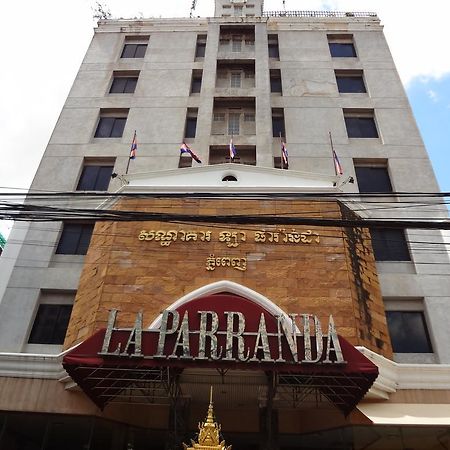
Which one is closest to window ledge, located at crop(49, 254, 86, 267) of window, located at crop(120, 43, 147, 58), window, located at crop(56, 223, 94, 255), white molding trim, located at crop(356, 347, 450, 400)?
A: window, located at crop(56, 223, 94, 255)

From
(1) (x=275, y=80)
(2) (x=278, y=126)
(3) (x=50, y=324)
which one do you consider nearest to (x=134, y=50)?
(1) (x=275, y=80)

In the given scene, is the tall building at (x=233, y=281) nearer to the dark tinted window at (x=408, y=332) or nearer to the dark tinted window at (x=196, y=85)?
the dark tinted window at (x=408, y=332)

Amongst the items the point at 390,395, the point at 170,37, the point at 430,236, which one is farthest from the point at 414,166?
the point at 170,37

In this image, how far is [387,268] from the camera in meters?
16.4

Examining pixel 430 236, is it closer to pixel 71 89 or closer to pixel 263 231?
pixel 263 231

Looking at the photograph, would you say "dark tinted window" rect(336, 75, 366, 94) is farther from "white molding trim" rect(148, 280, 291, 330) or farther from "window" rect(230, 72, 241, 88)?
"white molding trim" rect(148, 280, 291, 330)

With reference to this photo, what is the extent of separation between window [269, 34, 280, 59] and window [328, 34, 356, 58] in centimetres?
328

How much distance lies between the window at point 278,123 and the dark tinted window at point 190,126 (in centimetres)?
424

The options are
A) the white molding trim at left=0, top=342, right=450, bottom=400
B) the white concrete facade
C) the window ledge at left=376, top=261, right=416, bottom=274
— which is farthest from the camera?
the window ledge at left=376, top=261, right=416, bottom=274

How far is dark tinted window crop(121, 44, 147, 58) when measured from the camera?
85.1ft

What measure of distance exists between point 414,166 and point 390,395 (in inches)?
438

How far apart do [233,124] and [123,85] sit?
7129mm

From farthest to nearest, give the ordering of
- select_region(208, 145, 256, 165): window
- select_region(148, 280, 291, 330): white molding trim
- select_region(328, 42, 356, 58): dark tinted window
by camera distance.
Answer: select_region(328, 42, 356, 58): dark tinted window < select_region(208, 145, 256, 165): window < select_region(148, 280, 291, 330): white molding trim

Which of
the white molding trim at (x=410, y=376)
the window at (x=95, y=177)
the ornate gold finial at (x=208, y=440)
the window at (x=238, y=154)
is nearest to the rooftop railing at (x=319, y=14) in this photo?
the window at (x=238, y=154)
